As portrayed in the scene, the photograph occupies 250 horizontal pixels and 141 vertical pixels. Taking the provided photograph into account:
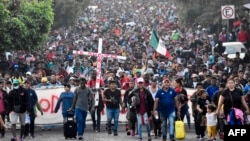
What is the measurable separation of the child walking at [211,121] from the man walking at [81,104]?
2.90 m

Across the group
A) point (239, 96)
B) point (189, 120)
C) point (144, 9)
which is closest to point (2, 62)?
point (189, 120)

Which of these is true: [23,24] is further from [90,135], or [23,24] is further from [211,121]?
[211,121]

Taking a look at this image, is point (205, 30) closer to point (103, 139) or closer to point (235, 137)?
point (103, 139)

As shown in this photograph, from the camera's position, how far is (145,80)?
2166cm

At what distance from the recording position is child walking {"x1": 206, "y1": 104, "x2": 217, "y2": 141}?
1908 cm

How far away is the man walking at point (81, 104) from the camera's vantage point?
20.0 metres

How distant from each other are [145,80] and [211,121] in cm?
307

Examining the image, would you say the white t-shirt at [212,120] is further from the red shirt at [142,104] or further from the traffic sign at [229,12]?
the traffic sign at [229,12]

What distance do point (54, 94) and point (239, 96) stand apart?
260 inches

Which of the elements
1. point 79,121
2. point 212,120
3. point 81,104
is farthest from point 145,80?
point 212,120

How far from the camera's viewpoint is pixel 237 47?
32469 millimetres

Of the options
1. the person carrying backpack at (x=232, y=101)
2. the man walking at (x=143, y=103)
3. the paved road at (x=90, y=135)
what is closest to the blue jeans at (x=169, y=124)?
the man walking at (x=143, y=103)

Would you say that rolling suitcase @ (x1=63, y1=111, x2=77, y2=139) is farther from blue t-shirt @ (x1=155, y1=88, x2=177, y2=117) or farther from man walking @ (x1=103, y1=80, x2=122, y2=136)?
blue t-shirt @ (x1=155, y1=88, x2=177, y2=117)

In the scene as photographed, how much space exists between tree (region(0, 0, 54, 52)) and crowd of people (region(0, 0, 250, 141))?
2.47ft
